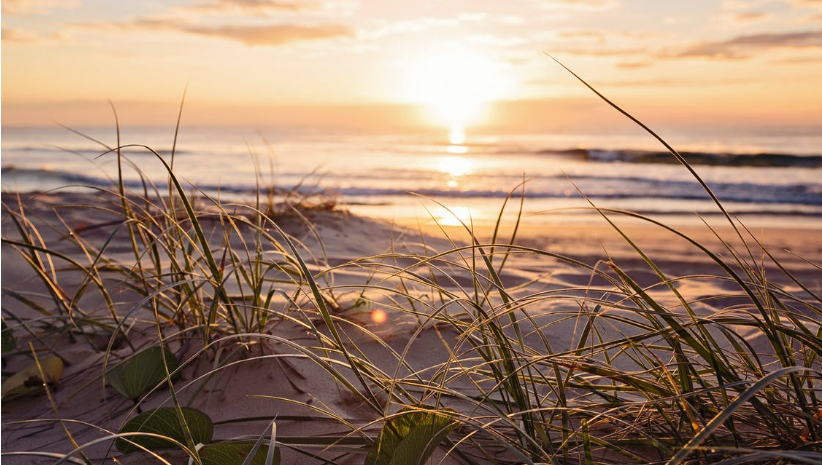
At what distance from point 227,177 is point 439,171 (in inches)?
163

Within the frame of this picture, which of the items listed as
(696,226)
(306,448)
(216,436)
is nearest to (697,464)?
(306,448)

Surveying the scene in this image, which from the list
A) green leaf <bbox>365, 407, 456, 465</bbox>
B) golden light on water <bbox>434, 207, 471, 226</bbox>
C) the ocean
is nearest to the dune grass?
green leaf <bbox>365, 407, 456, 465</bbox>

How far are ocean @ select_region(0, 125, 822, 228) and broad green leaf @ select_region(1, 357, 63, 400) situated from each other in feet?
2.86

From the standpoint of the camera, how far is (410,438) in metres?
1.05

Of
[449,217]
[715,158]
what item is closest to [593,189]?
[449,217]

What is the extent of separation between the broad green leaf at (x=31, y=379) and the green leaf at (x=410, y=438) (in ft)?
3.42

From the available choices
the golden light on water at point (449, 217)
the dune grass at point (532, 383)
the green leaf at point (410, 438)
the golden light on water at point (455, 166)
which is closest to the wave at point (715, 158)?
the golden light on water at point (455, 166)

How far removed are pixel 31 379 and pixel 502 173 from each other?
11.5m

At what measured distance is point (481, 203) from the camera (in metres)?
8.65

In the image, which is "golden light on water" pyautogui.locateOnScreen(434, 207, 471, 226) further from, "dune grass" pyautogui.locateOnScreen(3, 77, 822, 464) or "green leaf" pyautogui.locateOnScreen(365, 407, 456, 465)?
"green leaf" pyautogui.locateOnScreen(365, 407, 456, 465)

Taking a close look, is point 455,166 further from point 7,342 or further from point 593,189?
point 7,342

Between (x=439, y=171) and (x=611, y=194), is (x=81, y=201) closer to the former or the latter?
(x=611, y=194)

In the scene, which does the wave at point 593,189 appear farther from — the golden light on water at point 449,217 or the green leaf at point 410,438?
the green leaf at point 410,438

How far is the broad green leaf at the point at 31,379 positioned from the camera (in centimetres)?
166
